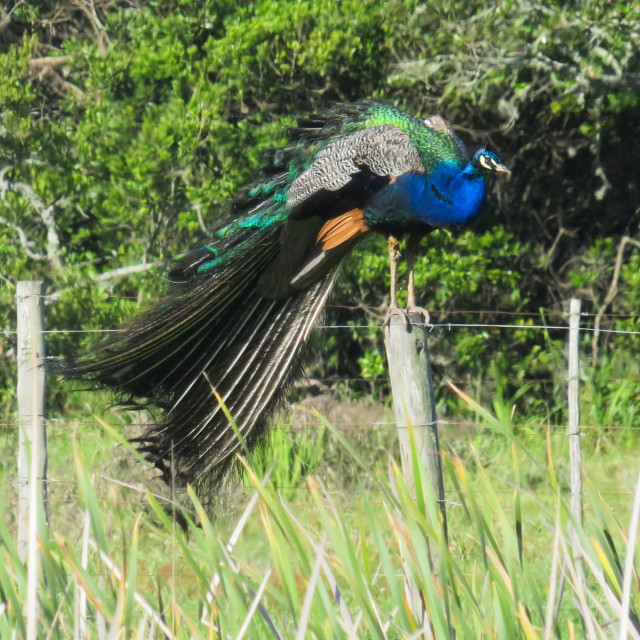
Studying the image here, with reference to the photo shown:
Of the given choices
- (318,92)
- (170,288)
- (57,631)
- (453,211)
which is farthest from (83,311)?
(57,631)

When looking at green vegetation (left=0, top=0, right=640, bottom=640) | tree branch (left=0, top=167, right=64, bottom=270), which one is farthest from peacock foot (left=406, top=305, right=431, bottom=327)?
tree branch (left=0, top=167, right=64, bottom=270)

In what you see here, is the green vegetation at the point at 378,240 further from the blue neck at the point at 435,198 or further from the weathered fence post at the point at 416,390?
the weathered fence post at the point at 416,390

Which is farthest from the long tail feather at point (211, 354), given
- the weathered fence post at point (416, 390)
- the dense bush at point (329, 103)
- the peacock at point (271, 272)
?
the dense bush at point (329, 103)

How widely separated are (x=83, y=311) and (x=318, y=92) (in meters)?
2.04

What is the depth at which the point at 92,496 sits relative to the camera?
155cm

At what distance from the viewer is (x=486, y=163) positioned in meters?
3.50

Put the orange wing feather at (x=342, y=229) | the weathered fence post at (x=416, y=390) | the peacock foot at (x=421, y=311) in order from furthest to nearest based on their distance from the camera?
the orange wing feather at (x=342, y=229), the peacock foot at (x=421, y=311), the weathered fence post at (x=416, y=390)

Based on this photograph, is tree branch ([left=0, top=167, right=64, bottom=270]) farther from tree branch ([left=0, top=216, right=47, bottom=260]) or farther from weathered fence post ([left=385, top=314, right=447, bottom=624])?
weathered fence post ([left=385, top=314, right=447, bottom=624])

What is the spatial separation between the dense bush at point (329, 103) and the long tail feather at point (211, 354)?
2.02 metres

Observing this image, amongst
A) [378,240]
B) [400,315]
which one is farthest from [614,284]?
[400,315]

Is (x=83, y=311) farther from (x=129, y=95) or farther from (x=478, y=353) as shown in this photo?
(x=478, y=353)

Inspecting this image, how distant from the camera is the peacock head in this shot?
350 centimetres

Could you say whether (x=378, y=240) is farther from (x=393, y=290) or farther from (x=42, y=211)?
(x=393, y=290)

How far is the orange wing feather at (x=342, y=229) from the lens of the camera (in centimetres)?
357
